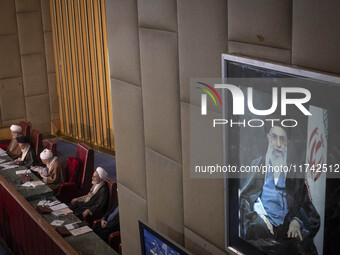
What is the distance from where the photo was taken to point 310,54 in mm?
2373

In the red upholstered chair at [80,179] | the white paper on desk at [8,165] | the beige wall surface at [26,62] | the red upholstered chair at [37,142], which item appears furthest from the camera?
the beige wall surface at [26,62]

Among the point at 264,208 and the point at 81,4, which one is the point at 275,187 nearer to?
the point at 264,208

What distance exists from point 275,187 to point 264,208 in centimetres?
15

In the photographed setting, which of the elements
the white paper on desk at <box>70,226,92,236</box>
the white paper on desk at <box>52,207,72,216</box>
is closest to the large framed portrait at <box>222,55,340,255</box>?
Answer: the white paper on desk at <box>70,226,92,236</box>

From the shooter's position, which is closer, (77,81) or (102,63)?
(102,63)

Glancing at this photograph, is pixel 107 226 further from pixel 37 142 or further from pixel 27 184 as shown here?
pixel 37 142

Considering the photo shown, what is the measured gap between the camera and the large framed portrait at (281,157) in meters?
2.38

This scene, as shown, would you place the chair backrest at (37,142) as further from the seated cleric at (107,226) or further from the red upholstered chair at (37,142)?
the seated cleric at (107,226)

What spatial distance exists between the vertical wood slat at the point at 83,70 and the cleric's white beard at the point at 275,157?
24.8 feet

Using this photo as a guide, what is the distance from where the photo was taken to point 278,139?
2611 mm

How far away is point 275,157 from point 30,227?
399 centimetres

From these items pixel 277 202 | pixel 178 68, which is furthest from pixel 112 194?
pixel 277 202

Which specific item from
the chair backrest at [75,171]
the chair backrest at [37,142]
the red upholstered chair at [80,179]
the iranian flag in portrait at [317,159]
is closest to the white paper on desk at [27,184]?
the red upholstered chair at [80,179]

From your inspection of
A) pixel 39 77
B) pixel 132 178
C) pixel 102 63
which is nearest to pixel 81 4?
pixel 102 63
